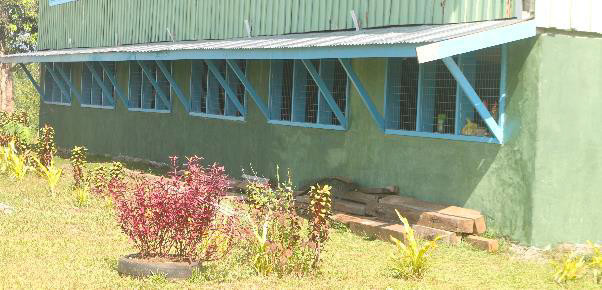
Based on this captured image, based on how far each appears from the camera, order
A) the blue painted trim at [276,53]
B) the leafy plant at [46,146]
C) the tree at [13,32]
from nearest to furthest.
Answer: the blue painted trim at [276,53] → the leafy plant at [46,146] → the tree at [13,32]

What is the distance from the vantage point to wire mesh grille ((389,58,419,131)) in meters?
13.0

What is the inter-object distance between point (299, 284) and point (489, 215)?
3.97 metres

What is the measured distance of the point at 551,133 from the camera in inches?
447

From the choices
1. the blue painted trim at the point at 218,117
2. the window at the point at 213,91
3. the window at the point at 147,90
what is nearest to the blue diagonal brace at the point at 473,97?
the blue painted trim at the point at 218,117

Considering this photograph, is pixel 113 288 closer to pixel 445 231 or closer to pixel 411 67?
pixel 445 231

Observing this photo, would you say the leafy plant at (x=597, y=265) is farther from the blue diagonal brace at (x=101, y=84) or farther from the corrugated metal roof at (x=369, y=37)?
the blue diagonal brace at (x=101, y=84)

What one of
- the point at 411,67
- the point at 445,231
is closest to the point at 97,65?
the point at 411,67

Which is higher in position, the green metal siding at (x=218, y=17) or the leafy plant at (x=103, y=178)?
the green metal siding at (x=218, y=17)

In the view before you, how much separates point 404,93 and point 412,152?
3.15ft

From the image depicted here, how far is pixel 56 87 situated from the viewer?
94.1 feet

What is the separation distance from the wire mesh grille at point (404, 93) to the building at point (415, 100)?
0.9 inches

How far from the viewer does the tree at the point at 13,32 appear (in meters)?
36.1

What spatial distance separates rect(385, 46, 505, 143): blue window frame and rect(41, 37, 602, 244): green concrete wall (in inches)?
6.9

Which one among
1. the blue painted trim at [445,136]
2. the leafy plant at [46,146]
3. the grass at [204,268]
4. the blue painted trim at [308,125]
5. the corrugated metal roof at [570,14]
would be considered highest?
the corrugated metal roof at [570,14]
